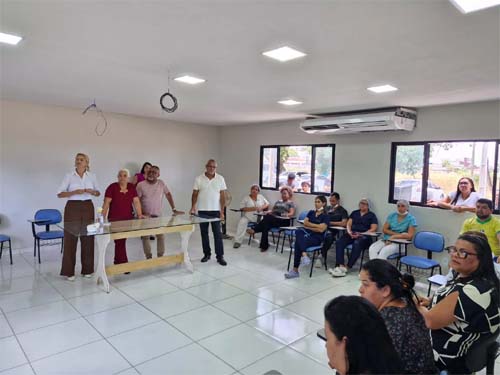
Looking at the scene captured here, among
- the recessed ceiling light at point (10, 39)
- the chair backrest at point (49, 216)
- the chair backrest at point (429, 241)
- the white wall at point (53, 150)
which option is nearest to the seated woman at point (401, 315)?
the recessed ceiling light at point (10, 39)

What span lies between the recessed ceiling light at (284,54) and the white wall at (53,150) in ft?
15.0

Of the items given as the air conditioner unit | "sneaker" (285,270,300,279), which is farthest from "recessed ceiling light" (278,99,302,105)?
"sneaker" (285,270,300,279)

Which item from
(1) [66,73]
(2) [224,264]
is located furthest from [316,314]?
(1) [66,73]

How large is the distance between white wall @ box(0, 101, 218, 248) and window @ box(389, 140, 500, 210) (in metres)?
4.57

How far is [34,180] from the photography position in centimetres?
564

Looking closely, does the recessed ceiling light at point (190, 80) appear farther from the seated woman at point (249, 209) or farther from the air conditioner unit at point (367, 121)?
the seated woman at point (249, 209)

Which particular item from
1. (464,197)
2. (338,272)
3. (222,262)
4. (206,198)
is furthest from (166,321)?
(464,197)

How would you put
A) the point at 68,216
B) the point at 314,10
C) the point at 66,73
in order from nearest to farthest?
1. the point at 314,10
2. the point at 66,73
3. the point at 68,216

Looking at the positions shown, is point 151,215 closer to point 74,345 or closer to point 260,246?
point 260,246

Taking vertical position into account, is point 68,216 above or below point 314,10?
below

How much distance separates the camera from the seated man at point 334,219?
534cm

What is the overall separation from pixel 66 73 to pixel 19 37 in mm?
1017

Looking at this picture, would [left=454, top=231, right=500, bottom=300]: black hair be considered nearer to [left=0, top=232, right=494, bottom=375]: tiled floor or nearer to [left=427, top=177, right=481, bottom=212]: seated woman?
[left=0, top=232, right=494, bottom=375]: tiled floor

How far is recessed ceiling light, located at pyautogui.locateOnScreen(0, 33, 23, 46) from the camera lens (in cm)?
248
